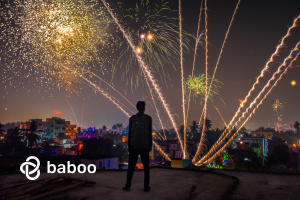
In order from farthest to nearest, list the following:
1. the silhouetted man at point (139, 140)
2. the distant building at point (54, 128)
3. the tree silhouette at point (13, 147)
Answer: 1. the distant building at point (54, 128)
2. the tree silhouette at point (13, 147)
3. the silhouetted man at point (139, 140)

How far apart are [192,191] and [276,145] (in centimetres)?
6705

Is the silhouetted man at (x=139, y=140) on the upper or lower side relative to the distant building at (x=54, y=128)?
upper

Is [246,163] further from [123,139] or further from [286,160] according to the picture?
[123,139]

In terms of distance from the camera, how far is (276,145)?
5844cm

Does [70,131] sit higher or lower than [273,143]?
lower

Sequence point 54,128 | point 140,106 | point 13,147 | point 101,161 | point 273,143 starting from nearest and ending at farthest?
point 140,106, point 101,161, point 13,147, point 273,143, point 54,128

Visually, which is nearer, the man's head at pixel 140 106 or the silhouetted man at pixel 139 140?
the silhouetted man at pixel 139 140

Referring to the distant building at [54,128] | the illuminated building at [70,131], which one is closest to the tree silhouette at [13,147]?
the distant building at [54,128]

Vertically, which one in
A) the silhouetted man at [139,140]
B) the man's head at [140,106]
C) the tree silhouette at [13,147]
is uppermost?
the man's head at [140,106]

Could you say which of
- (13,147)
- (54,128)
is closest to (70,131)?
(54,128)

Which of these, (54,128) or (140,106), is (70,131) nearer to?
(54,128)

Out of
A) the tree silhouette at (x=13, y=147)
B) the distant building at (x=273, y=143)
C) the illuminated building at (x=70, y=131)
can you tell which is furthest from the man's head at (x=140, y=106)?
the illuminated building at (x=70, y=131)

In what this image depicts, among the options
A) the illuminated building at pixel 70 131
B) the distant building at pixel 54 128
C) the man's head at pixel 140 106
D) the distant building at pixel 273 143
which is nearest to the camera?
the man's head at pixel 140 106

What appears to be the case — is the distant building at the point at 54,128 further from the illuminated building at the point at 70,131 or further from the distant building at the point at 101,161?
the distant building at the point at 101,161
